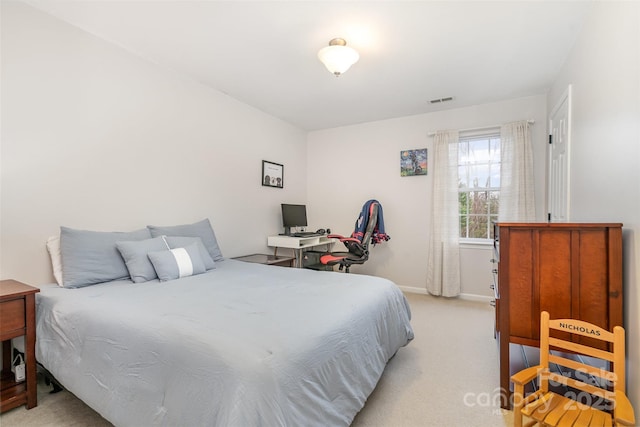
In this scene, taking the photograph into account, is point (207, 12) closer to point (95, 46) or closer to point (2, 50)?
point (95, 46)

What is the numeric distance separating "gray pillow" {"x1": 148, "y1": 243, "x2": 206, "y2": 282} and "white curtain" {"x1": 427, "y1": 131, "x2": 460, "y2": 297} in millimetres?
3031

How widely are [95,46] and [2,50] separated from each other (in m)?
0.61

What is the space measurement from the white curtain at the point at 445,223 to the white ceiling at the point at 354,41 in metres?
0.70

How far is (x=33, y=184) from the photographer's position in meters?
2.04

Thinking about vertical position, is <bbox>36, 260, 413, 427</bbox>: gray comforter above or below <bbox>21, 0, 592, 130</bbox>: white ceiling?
below

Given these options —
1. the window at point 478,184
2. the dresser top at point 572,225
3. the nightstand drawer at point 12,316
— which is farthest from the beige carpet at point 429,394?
the window at point 478,184

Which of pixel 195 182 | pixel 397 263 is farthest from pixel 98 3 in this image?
pixel 397 263

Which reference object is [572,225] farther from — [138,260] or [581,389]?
[138,260]

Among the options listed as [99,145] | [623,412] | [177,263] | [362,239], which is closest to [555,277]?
[623,412]

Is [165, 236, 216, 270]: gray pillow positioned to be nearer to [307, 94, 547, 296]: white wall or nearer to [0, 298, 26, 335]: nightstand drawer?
[0, 298, 26, 335]: nightstand drawer

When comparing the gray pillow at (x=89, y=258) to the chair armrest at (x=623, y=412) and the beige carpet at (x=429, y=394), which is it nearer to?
the beige carpet at (x=429, y=394)

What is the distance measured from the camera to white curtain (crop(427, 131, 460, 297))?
3898mm

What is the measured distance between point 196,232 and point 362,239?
2.02 meters

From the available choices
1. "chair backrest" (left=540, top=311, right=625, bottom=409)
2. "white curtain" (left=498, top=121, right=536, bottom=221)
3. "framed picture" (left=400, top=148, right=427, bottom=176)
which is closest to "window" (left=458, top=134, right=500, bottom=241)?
"white curtain" (left=498, top=121, right=536, bottom=221)
